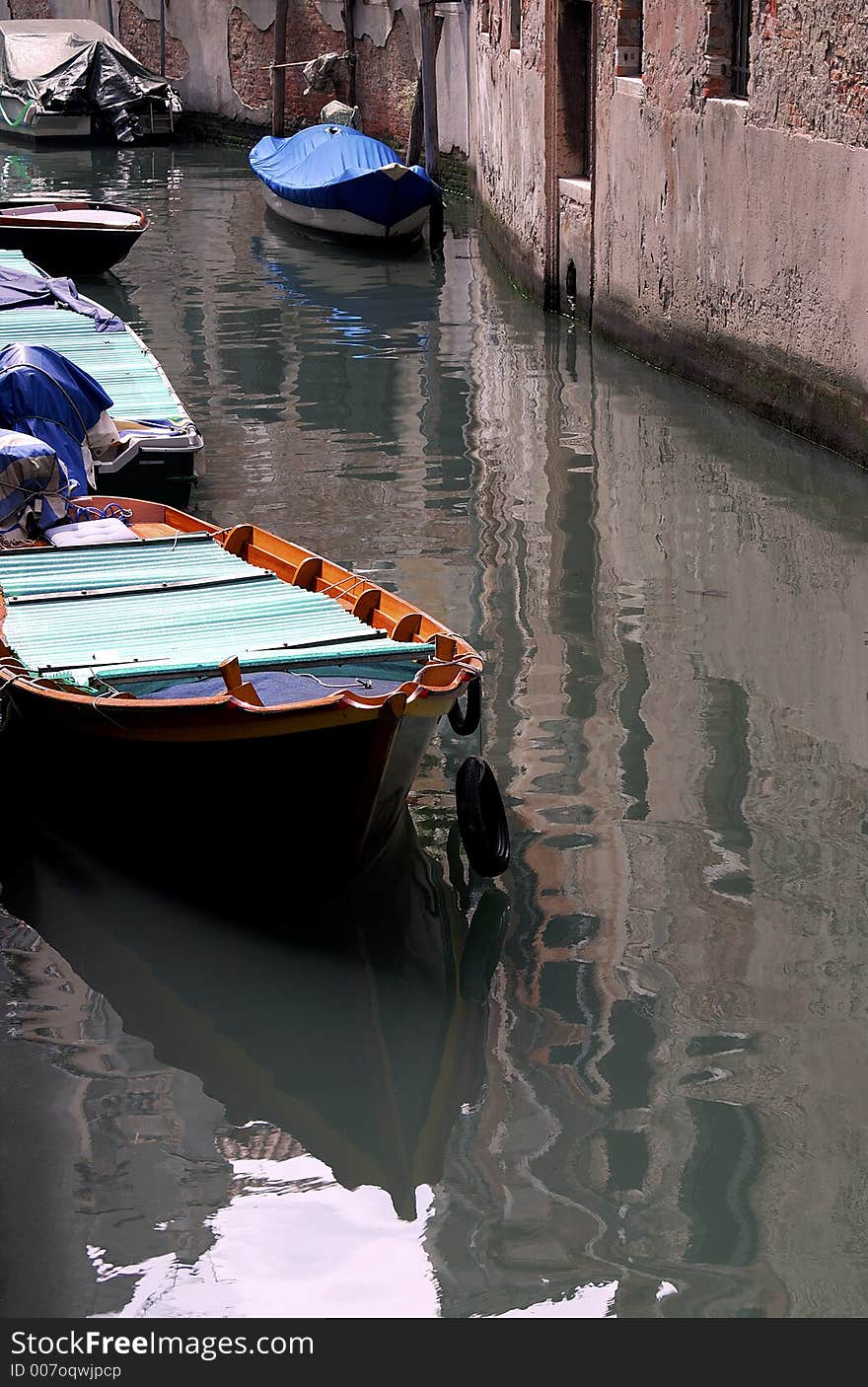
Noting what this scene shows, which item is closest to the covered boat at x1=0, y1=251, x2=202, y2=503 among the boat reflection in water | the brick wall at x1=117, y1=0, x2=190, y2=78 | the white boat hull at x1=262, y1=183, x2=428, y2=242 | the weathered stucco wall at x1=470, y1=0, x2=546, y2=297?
the boat reflection in water

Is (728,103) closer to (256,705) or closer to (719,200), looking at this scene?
(719,200)

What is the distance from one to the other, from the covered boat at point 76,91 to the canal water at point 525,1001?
20.2 meters

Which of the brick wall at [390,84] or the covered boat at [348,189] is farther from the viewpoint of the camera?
the brick wall at [390,84]

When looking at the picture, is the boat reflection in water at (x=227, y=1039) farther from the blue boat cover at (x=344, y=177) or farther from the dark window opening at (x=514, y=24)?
the blue boat cover at (x=344, y=177)

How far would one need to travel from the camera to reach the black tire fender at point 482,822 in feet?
16.0

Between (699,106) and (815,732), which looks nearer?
(815,732)

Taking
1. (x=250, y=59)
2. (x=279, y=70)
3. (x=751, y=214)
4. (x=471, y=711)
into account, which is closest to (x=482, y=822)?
(x=471, y=711)

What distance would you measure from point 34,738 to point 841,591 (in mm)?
3664

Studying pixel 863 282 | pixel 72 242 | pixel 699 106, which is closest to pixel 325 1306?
pixel 863 282

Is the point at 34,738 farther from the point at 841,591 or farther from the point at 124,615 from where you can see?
the point at 841,591

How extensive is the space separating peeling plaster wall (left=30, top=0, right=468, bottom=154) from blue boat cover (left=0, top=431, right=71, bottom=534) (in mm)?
15049

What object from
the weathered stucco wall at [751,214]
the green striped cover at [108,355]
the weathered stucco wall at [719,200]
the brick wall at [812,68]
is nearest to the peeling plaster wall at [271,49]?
the weathered stucco wall at [719,200]

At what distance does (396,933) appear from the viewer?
4824mm

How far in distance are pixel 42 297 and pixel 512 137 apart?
20.4 ft
